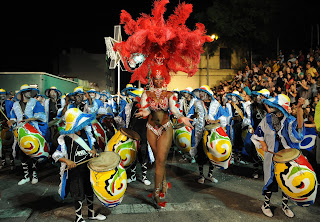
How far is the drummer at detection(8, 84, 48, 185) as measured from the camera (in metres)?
5.70

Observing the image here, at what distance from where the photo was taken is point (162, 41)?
399 cm

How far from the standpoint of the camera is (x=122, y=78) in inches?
1067

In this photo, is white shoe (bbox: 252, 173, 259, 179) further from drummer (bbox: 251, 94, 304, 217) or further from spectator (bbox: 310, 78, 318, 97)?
spectator (bbox: 310, 78, 318, 97)

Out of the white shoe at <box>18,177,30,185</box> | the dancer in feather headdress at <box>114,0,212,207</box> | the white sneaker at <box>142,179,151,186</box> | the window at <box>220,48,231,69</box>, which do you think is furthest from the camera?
the window at <box>220,48,231,69</box>

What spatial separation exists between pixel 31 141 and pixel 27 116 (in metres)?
0.70

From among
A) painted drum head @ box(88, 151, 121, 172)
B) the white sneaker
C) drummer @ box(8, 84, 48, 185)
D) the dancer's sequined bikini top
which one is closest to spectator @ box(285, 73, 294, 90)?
the white sneaker

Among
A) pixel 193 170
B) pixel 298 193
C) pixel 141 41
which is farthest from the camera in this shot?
pixel 193 170

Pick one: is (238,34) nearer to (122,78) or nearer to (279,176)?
(122,78)

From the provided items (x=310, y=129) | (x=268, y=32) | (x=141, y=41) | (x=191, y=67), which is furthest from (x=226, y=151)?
(x=268, y=32)

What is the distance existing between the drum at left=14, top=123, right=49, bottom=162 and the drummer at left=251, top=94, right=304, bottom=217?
432 centimetres

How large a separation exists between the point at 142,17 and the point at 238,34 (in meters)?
18.8

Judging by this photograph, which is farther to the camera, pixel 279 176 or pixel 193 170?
pixel 193 170

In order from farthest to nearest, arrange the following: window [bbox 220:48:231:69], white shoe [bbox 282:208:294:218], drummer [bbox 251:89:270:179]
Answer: window [bbox 220:48:231:69] < drummer [bbox 251:89:270:179] < white shoe [bbox 282:208:294:218]

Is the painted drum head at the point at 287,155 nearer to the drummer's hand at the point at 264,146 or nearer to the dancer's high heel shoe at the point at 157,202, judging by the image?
the drummer's hand at the point at 264,146
